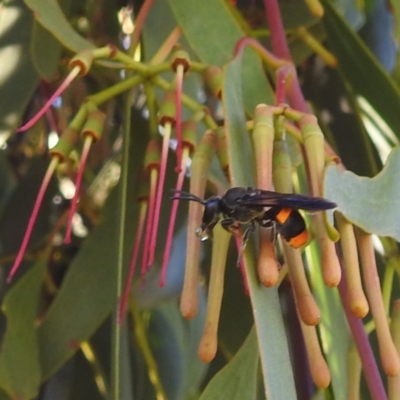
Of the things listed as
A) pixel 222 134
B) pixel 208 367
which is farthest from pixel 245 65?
pixel 208 367

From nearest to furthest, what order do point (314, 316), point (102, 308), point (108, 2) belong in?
point (314, 316)
point (102, 308)
point (108, 2)

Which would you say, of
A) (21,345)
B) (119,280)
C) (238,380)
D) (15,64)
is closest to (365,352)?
(238,380)

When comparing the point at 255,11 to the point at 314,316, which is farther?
the point at 255,11

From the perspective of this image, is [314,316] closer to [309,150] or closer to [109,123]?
[309,150]

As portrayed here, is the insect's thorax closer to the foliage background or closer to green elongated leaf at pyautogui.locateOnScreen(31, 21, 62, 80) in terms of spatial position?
the foliage background

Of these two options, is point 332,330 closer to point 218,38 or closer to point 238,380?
point 238,380

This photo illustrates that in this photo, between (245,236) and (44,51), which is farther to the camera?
(44,51)
